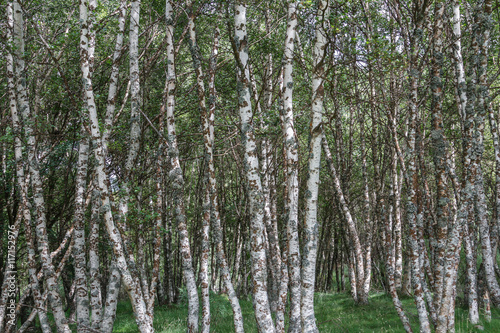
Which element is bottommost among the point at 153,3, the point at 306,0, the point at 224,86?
the point at 306,0

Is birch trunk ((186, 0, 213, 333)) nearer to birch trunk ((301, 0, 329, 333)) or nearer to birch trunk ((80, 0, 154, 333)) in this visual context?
birch trunk ((80, 0, 154, 333))

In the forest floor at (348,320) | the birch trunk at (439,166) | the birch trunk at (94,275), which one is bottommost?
the forest floor at (348,320)

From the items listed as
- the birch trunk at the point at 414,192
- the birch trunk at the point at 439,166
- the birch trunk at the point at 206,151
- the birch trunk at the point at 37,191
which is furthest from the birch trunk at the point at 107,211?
the birch trunk at the point at 439,166

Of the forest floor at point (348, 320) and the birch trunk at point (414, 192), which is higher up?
the birch trunk at point (414, 192)

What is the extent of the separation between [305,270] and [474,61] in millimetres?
4863

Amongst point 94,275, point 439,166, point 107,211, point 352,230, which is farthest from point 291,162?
point 352,230

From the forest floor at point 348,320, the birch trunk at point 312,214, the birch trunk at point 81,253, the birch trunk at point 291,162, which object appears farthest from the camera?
the forest floor at point 348,320

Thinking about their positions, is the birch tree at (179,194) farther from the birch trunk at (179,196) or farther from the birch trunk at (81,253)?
the birch trunk at (81,253)

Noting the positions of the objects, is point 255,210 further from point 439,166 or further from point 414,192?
point 439,166

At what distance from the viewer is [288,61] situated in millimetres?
6512

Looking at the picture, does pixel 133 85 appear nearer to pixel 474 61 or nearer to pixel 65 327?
pixel 65 327

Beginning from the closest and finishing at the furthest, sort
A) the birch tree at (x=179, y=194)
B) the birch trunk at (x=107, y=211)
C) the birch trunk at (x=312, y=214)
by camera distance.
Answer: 1. the birch trunk at (x=312, y=214)
2. the birch trunk at (x=107, y=211)
3. the birch tree at (x=179, y=194)

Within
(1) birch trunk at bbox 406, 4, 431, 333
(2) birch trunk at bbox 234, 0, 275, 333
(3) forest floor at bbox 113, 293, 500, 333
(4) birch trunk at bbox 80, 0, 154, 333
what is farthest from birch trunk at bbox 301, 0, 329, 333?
Result: (4) birch trunk at bbox 80, 0, 154, 333

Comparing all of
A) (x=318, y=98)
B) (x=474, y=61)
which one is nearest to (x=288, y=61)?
(x=318, y=98)
